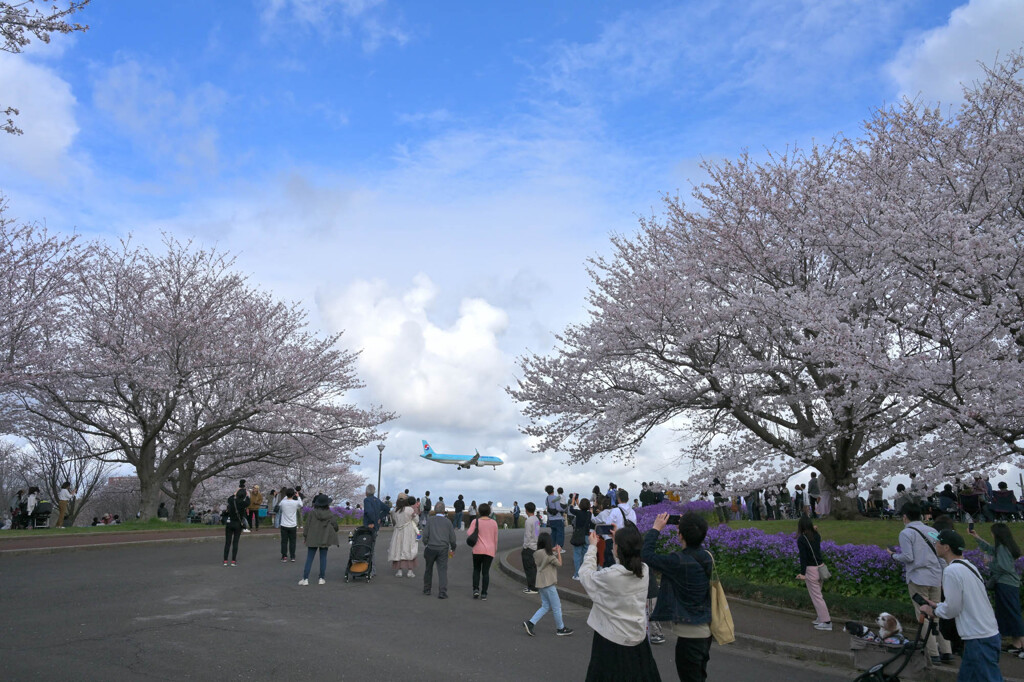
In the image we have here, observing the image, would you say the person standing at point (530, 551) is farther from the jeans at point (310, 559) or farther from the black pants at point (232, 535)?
the black pants at point (232, 535)

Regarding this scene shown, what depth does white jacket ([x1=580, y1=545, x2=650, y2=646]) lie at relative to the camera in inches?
196

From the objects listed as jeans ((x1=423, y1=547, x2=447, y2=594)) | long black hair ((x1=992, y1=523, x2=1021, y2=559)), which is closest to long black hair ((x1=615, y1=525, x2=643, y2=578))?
long black hair ((x1=992, y1=523, x2=1021, y2=559))

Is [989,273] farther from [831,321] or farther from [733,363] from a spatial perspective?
[733,363]

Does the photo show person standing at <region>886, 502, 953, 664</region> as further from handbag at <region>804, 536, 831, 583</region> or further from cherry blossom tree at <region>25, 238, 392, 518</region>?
cherry blossom tree at <region>25, 238, 392, 518</region>

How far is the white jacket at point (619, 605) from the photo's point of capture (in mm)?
4969

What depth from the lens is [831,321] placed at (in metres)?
11.9

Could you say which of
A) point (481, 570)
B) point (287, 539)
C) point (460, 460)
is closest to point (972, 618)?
point (481, 570)

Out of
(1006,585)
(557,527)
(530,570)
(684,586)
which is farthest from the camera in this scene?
(557,527)

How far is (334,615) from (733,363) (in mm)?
11497

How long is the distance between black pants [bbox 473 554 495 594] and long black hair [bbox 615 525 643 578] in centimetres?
756

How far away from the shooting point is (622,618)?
16.4 ft

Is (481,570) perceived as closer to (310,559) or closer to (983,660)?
(310,559)

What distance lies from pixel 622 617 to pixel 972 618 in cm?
304

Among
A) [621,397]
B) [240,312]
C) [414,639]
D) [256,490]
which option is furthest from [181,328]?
[414,639]
